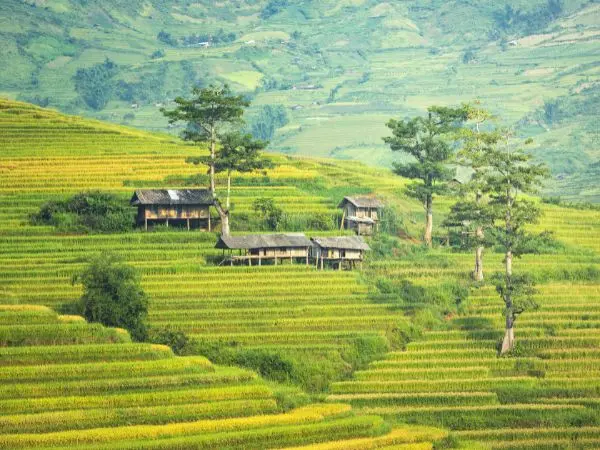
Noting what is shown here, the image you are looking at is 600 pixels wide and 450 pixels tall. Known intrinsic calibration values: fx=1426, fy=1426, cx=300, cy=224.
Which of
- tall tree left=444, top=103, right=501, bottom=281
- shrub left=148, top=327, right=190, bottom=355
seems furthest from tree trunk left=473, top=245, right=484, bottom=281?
shrub left=148, top=327, right=190, bottom=355

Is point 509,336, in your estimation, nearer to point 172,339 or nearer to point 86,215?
point 172,339

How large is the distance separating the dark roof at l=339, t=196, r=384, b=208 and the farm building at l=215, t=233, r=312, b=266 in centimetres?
774

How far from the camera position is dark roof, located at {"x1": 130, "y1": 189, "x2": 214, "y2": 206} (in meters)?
80.1

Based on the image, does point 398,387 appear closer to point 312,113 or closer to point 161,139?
point 161,139

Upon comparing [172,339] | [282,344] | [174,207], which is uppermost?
[174,207]

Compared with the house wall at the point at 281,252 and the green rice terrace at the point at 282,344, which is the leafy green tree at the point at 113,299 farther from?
the house wall at the point at 281,252

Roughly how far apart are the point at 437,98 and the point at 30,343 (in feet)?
448

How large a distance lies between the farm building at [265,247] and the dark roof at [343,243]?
0.73 meters

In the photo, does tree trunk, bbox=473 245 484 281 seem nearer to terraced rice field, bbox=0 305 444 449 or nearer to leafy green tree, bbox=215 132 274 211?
leafy green tree, bbox=215 132 274 211

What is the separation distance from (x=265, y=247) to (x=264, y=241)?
0.49 metres

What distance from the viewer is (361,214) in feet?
278

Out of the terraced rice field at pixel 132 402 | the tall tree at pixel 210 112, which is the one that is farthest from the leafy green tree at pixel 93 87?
the terraced rice field at pixel 132 402

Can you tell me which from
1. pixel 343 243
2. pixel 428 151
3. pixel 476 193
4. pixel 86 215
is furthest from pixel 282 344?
pixel 428 151

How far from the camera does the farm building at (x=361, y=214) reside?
83938mm
